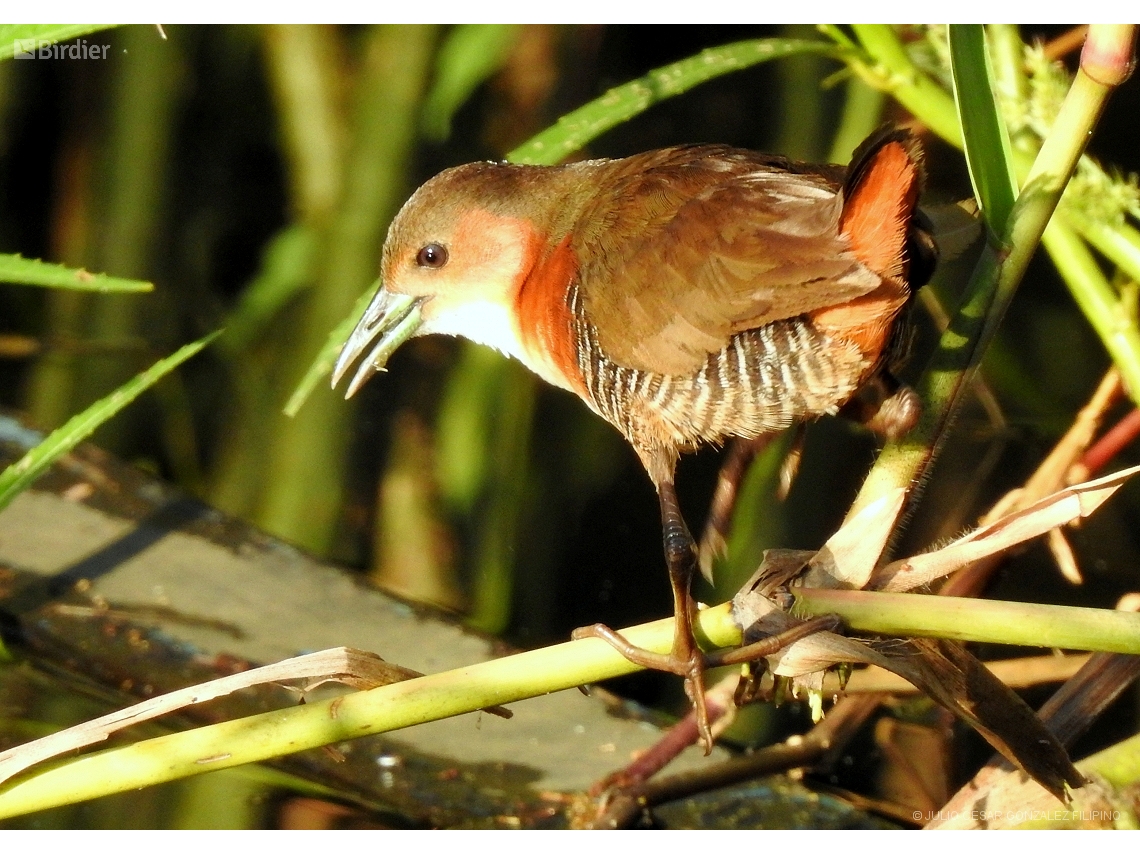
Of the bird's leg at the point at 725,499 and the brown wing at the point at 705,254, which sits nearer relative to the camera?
the brown wing at the point at 705,254

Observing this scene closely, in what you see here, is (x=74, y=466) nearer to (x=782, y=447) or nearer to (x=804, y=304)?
(x=782, y=447)

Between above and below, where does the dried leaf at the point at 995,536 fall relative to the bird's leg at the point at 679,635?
above

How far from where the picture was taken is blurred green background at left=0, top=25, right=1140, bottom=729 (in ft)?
7.92

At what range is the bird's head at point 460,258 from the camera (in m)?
1.62

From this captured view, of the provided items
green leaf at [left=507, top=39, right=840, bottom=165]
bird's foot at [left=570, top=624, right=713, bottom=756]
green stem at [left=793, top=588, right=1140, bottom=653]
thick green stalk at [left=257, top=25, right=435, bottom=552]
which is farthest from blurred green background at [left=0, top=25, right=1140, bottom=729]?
green stem at [left=793, top=588, right=1140, bottom=653]

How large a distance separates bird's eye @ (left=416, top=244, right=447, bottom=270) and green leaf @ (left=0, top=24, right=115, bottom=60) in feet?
1.53

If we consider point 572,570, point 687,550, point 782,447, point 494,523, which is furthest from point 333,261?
point 687,550

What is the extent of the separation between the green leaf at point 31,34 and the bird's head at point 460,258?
450 millimetres

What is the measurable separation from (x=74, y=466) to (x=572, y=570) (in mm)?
945

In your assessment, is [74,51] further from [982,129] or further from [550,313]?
[982,129]

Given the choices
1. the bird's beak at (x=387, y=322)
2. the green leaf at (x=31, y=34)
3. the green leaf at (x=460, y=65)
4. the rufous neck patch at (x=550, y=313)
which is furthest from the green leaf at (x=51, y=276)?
the green leaf at (x=460, y=65)

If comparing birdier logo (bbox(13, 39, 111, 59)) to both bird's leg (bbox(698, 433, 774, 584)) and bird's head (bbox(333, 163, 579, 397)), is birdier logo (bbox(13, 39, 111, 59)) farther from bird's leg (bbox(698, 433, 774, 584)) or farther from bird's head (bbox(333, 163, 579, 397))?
bird's leg (bbox(698, 433, 774, 584))

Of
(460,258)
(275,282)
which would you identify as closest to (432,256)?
(460,258)

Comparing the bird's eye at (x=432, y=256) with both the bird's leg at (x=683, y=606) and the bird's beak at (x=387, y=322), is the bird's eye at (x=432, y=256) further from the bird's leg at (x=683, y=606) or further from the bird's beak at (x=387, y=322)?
the bird's leg at (x=683, y=606)
